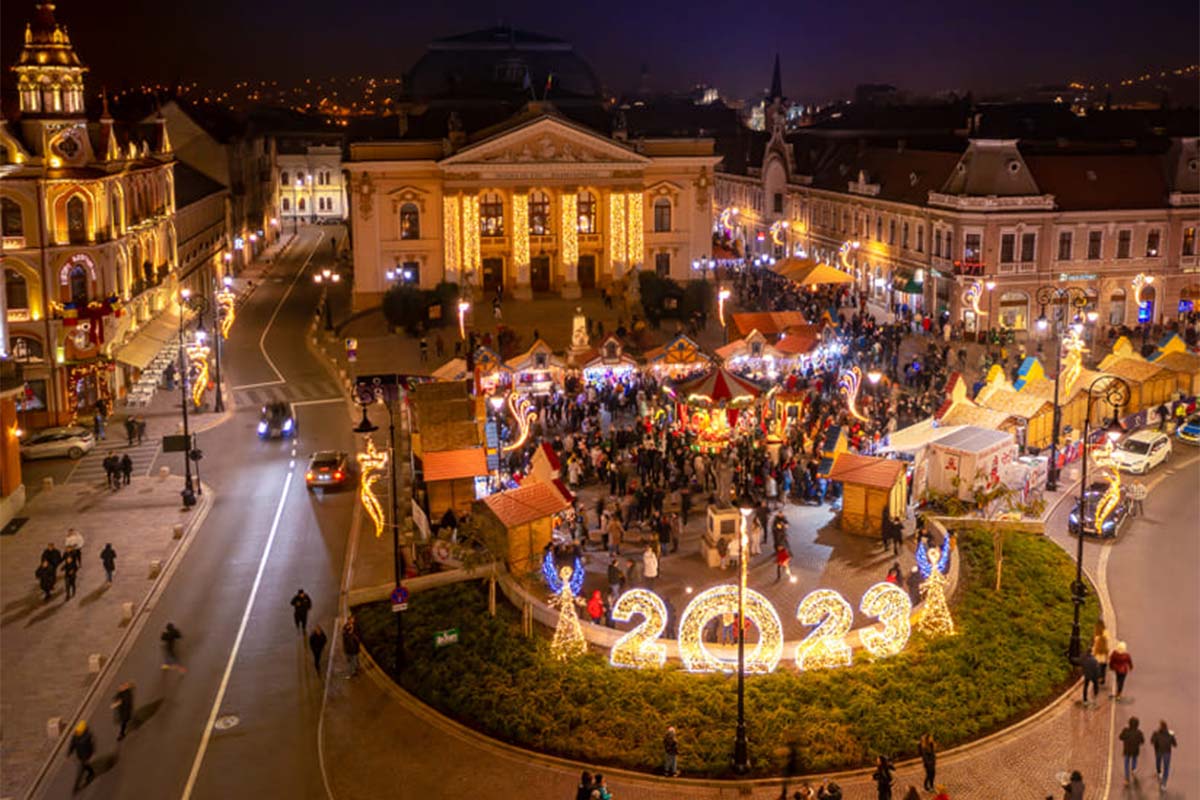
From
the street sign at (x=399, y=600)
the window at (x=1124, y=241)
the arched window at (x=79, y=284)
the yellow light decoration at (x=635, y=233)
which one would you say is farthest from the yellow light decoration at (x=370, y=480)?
the window at (x=1124, y=241)

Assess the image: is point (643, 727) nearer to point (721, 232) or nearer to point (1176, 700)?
point (1176, 700)

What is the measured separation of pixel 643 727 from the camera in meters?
21.8

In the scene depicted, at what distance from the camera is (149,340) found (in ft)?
165

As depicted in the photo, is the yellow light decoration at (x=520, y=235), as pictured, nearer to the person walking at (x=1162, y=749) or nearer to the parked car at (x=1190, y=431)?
the parked car at (x=1190, y=431)

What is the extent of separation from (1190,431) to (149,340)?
131 feet

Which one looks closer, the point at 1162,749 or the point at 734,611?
the point at 1162,749

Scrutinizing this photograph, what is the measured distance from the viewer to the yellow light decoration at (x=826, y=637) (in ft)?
77.8

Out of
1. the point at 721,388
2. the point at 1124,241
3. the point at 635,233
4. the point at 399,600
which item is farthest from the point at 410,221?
the point at 399,600

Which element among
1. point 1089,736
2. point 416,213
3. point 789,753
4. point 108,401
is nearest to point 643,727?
point 789,753

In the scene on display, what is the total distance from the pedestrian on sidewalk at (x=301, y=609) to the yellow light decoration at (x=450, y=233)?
43689 millimetres

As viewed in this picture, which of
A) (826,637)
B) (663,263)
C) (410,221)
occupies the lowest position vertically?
(826,637)

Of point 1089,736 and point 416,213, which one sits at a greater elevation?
point 416,213

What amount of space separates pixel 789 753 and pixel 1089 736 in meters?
5.58

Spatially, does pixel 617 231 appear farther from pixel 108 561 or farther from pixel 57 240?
pixel 108 561
